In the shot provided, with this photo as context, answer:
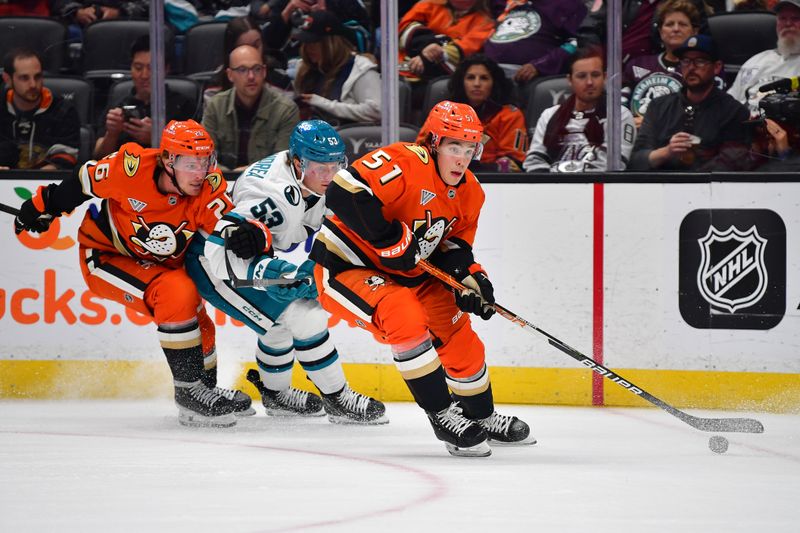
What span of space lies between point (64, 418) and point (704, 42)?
2.91 metres

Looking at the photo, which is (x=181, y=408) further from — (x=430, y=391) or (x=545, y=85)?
(x=545, y=85)

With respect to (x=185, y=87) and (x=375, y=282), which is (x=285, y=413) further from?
(x=185, y=87)

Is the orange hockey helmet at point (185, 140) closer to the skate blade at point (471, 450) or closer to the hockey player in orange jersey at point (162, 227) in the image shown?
the hockey player in orange jersey at point (162, 227)

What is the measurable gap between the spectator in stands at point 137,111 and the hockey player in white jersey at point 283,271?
953mm

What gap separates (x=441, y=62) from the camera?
5.07 metres

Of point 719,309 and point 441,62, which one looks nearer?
point 719,309

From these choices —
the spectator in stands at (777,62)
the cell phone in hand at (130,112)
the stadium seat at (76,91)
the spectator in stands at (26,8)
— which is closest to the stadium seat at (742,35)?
the spectator in stands at (777,62)

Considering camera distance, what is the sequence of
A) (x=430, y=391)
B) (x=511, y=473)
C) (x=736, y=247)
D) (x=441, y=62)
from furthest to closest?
(x=441, y=62) → (x=736, y=247) → (x=430, y=391) → (x=511, y=473)

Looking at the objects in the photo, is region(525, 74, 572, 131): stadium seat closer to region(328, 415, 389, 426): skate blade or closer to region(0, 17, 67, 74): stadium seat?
region(328, 415, 389, 426): skate blade

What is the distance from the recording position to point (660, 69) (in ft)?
16.0

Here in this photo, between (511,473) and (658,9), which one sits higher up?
(658,9)

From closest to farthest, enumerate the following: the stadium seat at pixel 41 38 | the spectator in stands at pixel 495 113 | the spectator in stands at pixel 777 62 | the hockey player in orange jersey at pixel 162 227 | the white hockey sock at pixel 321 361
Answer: the hockey player in orange jersey at pixel 162 227, the white hockey sock at pixel 321 361, the spectator in stands at pixel 777 62, the spectator in stands at pixel 495 113, the stadium seat at pixel 41 38

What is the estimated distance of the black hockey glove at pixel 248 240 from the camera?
13.2ft

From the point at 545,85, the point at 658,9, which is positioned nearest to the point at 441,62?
the point at 545,85
